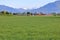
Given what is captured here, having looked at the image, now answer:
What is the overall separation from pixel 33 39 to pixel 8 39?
109 cm

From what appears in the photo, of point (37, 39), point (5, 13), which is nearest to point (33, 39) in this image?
point (37, 39)

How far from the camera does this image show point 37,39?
830 cm

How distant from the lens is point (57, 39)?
27.4 feet

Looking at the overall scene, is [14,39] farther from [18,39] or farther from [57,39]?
[57,39]

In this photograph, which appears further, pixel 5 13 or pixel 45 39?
pixel 5 13

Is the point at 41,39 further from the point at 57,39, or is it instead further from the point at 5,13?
the point at 5,13

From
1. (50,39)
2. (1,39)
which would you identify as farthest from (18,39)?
(50,39)

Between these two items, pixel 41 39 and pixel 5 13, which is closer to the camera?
pixel 41 39

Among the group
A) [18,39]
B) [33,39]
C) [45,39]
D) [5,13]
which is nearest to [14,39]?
[18,39]

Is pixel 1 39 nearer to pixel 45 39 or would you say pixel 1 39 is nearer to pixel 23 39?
pixel 23 39

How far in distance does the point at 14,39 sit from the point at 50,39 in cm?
159

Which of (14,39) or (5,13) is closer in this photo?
(14,39)

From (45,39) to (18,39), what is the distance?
3.89 ft

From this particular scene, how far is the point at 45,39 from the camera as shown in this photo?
326 inches
